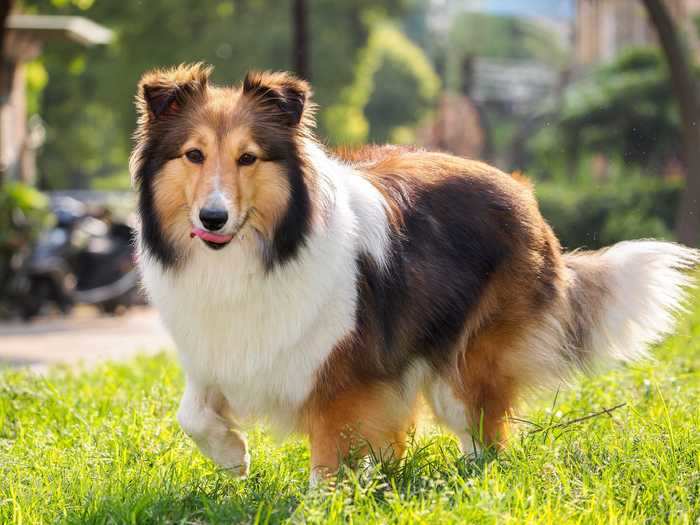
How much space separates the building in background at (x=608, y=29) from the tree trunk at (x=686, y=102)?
21.1 m

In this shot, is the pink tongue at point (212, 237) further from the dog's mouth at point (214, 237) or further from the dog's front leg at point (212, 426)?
the dog's front leg at point (212, 426)

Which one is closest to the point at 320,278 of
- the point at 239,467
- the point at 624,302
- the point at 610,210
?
the point at 239,467

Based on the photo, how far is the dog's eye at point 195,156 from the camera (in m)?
4.29

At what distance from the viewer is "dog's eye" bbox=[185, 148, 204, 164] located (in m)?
4.29

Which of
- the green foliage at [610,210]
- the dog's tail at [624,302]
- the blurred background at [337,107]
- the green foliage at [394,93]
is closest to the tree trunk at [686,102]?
the blurred background at [337,107]

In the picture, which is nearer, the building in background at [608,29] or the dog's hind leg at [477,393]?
the dog's hind leg at [477,393]

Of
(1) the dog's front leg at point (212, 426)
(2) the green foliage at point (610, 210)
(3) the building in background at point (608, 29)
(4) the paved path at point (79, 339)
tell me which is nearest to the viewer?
(1) the dog's front leg at point (212, 426)

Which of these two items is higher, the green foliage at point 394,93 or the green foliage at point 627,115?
the green foliage at point 627,115

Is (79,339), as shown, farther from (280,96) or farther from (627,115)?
(627,115)

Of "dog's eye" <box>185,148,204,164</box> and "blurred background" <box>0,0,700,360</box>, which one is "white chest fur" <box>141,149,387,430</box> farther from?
"blurred background" <box>0,0,700,360</box>

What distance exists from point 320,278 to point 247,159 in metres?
0.58

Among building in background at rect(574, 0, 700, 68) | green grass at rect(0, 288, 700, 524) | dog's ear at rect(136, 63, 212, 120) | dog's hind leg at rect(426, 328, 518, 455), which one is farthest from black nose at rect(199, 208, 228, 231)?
building in background at rect(574, 0, 700, 68)

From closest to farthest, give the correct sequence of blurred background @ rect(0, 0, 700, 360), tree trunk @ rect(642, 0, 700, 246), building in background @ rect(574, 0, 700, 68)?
1. tree trunk @ rect(642, 0, 700, 246)
2. blurred background @ rect(0, 0, 700, 360)
3. building in background @ rect(574, 0, 700, 68)

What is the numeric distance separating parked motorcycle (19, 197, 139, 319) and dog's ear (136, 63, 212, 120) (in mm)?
8812
